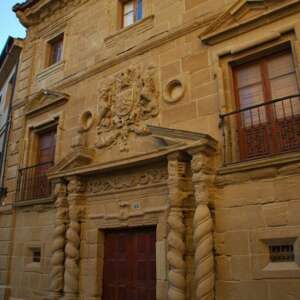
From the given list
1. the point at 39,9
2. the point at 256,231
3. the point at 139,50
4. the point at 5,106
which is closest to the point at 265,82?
the point at 256,231

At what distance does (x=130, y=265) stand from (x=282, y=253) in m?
2.50

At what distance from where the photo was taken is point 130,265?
5754 millimetres

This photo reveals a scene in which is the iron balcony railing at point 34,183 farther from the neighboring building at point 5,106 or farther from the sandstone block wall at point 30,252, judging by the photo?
the neighboring building at point 5,106

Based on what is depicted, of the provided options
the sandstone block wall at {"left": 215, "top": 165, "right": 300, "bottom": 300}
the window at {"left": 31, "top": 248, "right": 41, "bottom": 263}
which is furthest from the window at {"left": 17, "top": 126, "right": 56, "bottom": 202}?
the sandstone block wall at {"left": 215, "top": 165, "right": 300, "bottom": 300}

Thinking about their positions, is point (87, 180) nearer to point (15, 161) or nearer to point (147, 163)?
point (147, 163)

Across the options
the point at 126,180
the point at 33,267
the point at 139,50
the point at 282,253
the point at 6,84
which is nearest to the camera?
the point at 282,253

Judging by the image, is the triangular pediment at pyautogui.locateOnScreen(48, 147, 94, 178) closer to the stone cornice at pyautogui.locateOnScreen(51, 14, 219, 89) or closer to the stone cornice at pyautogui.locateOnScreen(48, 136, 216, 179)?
the stone cornice at pyautogui.locateOnScreen(48, 136, 216, 179)

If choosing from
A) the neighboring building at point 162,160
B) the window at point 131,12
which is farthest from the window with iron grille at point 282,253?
the window at point 131,12

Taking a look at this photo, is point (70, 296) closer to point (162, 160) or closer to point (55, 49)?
point (162, 160)

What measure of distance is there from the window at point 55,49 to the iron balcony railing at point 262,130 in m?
5.53

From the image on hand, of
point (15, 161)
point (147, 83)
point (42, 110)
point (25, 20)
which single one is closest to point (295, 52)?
point (147, 83)

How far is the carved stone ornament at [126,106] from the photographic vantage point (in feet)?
20.4

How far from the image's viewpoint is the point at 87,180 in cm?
674

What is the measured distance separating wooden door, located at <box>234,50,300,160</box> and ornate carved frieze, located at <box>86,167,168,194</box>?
56.8 inches
